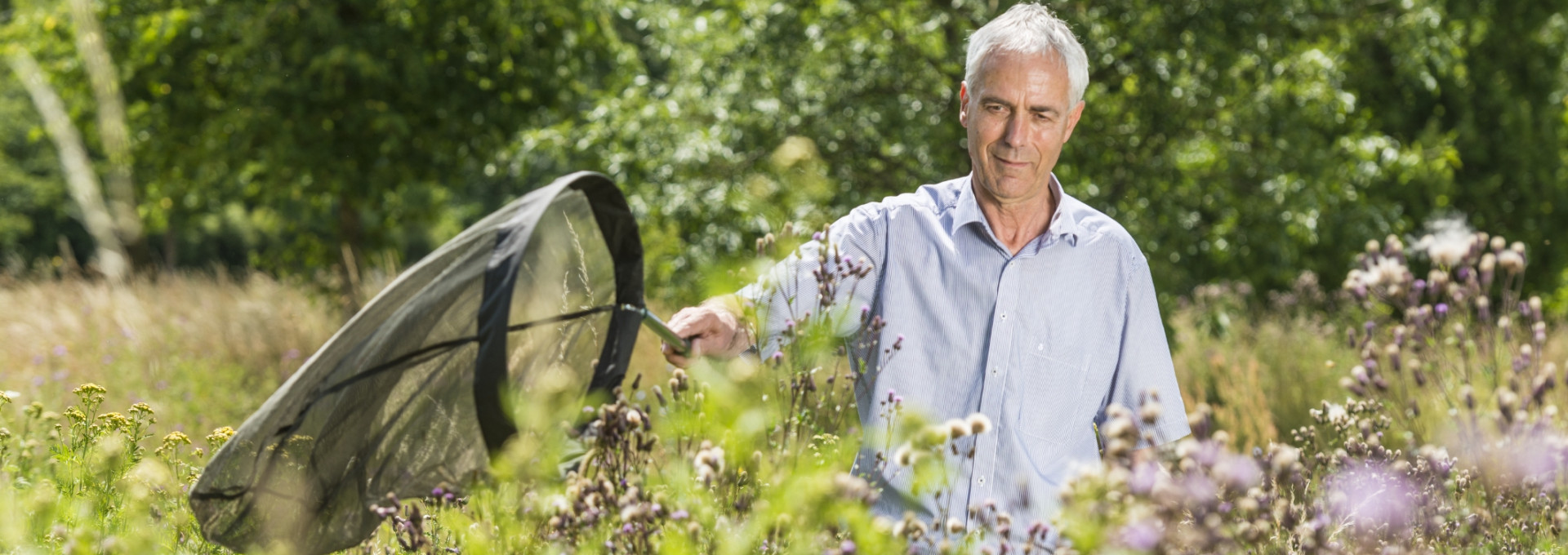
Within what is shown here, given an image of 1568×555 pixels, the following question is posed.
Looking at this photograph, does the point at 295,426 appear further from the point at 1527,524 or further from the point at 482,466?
the point at 1527,524

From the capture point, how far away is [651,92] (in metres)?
7.63

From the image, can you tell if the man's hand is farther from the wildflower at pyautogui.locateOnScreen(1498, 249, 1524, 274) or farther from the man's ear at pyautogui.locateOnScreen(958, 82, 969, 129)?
the wildflower at pyautogui.locateOnScreen(1498, 249, 1524, 274)

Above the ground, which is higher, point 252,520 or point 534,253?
point 534,253

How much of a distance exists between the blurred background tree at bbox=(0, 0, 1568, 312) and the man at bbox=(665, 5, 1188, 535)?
0.69 metres

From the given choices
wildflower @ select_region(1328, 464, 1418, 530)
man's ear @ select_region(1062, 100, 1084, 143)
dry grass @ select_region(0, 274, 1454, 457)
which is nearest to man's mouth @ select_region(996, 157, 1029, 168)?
man's ear @ select_region(1062, 100, 1084, 143)

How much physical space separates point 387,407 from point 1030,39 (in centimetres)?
143

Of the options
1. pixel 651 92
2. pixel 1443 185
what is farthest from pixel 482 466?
pixel 1443 185

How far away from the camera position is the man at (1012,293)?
7.24 feet

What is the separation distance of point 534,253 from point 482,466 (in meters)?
0.31

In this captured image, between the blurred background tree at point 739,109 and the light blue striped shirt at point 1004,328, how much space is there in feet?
2.17

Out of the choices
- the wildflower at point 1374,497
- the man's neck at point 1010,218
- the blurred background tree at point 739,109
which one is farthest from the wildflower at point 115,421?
the wildflower at point 1374,497

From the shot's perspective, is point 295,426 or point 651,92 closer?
point 295,426

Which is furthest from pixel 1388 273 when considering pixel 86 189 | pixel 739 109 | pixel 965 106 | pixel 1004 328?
pixel 739 109

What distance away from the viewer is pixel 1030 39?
2.18 m
